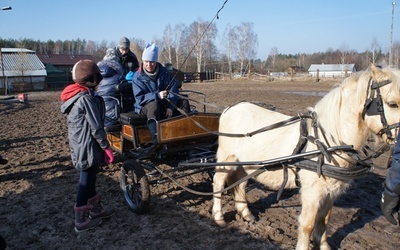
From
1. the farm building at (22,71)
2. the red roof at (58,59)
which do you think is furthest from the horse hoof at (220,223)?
the red roof at (58,59)

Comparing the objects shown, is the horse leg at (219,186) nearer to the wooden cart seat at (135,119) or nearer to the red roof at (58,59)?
the wooden cart seat at (135,119)

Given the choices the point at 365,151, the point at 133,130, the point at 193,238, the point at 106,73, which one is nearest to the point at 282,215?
the point at 193,238

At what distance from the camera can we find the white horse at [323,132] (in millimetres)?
2604

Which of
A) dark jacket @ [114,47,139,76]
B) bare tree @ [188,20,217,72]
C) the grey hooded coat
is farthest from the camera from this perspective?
bare tree @ [188,20,217,72]

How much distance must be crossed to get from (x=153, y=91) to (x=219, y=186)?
1.65m

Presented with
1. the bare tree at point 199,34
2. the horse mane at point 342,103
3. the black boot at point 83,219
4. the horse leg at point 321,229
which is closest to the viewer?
the horse mane at point 342,103

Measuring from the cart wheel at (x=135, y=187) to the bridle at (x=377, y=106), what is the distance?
8.62 ft

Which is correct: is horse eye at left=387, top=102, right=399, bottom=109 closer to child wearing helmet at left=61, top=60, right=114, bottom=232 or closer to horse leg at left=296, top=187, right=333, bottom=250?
horse leg at left=296, top=187, right=333, bottom=250

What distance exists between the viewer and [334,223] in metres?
3.99

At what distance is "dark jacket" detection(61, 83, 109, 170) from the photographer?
11.5 feet

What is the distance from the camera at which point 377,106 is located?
259 cm

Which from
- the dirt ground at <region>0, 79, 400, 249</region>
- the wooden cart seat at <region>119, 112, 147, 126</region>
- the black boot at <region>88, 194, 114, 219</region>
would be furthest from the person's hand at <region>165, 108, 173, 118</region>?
the black boot at <region>88, 194, 114, 219</region>

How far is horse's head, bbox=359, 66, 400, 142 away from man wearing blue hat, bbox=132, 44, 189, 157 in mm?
2573

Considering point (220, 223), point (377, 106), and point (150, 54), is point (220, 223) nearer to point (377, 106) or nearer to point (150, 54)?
point (377, 106)
